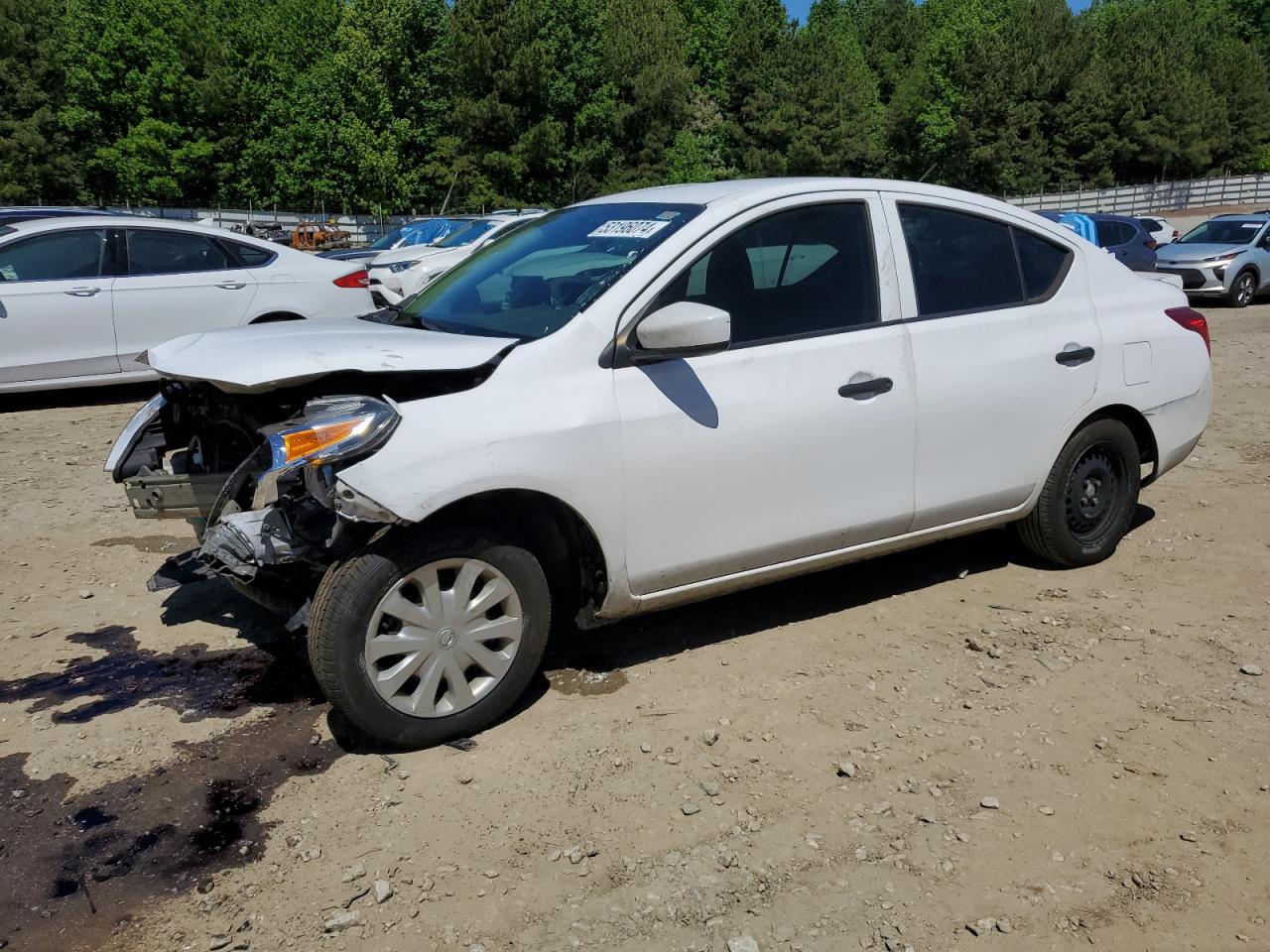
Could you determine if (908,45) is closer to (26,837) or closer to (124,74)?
(124,74)

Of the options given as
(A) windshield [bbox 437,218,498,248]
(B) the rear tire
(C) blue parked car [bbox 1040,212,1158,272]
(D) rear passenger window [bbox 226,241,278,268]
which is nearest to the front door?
(B) the rear tire

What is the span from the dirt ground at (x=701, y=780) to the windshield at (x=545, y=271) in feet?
4.57

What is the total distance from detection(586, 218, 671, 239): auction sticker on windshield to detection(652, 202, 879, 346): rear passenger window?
0.25 m

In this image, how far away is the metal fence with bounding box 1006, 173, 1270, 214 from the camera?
64375 mm

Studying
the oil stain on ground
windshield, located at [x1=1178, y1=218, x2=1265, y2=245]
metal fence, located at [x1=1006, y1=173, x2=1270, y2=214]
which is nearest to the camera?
the oil stain on ground

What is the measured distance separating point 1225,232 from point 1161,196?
5294cm

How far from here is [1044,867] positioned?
3125mm

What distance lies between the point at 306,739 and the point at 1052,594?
3.32m

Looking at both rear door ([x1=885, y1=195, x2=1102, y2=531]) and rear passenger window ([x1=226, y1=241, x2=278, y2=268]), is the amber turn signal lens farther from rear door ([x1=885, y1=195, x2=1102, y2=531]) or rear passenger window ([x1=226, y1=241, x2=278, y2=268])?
rear passenger window ([x1=226, y1=241, x2=278, y2=268])

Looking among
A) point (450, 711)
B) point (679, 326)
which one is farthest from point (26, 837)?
point (679, 326)

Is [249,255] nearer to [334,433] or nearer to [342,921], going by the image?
[334,433]

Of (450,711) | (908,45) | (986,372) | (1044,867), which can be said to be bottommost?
(1044,867)

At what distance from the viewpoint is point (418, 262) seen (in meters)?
13.0

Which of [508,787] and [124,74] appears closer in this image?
[508,787]
